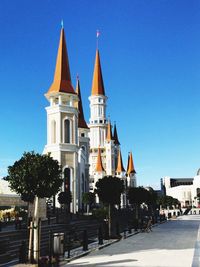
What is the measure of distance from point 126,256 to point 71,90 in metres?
34.2

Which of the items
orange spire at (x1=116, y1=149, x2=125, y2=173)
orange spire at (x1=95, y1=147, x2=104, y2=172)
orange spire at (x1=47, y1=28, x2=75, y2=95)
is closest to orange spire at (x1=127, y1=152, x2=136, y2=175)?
orange spire at (x1=116, y1=149, x2=125, y2=173)

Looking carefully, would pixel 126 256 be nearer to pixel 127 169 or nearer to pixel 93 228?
pixel 93 228

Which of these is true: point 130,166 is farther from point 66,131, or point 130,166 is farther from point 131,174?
point 66,131

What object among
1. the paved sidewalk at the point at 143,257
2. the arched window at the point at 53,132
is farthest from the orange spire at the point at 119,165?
the paved sidewalk at the point at 143,257

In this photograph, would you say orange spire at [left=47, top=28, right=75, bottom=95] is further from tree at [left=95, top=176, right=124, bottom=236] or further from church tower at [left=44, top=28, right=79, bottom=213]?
tree at [left=95, top=176, right=124, bottom=236]

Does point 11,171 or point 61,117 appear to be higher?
point 61,117

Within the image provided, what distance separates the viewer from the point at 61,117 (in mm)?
47719

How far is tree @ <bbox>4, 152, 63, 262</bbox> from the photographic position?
639 inches

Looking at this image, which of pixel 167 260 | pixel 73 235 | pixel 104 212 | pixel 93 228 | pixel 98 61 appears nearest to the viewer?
pixel 167 260

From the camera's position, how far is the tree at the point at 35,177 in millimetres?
16234

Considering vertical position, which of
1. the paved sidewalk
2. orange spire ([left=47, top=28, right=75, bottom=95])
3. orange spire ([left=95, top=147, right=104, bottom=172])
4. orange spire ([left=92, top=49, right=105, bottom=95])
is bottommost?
the paved sidewalk

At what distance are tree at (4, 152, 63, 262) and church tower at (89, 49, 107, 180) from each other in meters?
82.9

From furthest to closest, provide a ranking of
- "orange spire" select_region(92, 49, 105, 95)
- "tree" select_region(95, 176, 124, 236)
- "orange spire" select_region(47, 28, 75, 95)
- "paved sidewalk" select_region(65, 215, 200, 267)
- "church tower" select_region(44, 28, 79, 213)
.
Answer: "orange spire" select_region(92, 49, 105, 95) → "orange spire" select_region(47, 28, 75, 95) → "church tower" select_region(44, 28, 79, 213) → "tree" select_region(95, 176, 124, 236) → "paved sidewalk" select_region(65, 215, 200, 267)

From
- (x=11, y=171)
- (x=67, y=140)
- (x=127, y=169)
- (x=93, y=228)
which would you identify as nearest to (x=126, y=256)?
(x=11, y=171)
